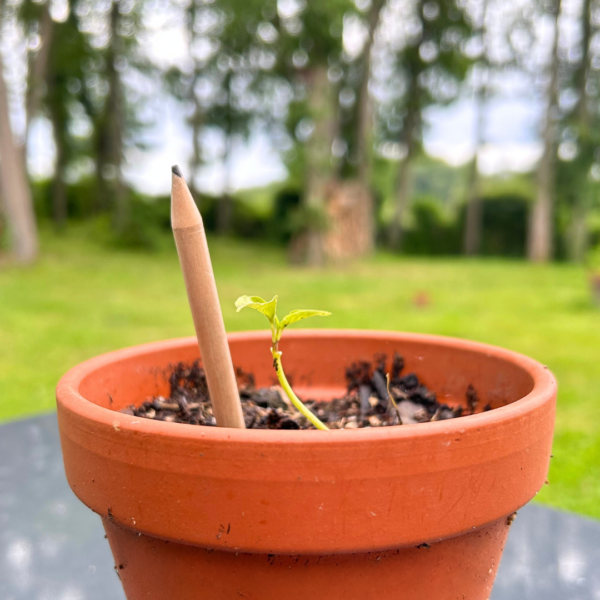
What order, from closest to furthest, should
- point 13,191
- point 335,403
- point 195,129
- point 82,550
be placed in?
point 335,403, point 82,550, point 13,191, point 195,129

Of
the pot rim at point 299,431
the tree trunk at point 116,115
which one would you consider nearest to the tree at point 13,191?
the tree trunk at point 116,115

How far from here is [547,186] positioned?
38.4ft

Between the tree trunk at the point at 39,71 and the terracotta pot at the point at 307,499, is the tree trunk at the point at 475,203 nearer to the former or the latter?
the tree trunk at the point at 39,71

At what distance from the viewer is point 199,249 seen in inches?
24.7

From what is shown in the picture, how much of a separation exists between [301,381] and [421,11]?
13121mm

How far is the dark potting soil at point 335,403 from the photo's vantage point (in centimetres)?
85

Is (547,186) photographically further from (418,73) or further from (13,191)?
(13,191)

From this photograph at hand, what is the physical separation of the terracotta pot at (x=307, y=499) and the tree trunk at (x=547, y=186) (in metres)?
12.0

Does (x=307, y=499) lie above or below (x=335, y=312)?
above

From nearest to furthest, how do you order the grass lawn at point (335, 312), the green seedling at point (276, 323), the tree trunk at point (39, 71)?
1. the green seedling at point (276, 323)
2. the grass lawn at point (335, 312)
3. the tree trunk at point (39, 71)

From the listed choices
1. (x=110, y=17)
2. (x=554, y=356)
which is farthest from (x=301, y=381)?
(x=110, y=17)

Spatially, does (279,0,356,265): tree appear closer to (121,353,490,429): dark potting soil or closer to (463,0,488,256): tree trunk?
(463,0,488,256): tree trunk

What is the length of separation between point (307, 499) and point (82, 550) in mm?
807

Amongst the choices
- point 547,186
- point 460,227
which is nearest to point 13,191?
point 547,186
